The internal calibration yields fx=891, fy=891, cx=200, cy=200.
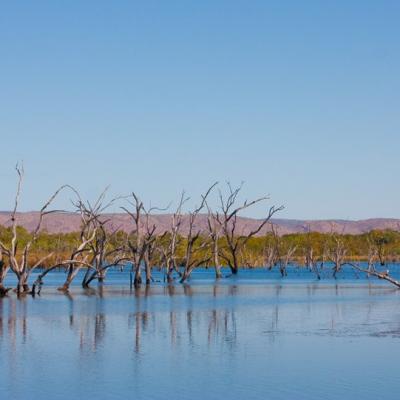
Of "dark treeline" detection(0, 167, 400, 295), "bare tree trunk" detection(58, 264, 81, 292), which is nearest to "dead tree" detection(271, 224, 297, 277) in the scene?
"dark treeline" detection(0, 167, 400, 295)

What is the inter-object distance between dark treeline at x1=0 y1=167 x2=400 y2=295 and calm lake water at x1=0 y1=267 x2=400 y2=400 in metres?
3.23

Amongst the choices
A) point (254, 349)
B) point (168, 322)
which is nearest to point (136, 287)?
point (168, 322)

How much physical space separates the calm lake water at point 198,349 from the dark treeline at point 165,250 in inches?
127

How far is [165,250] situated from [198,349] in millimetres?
38429

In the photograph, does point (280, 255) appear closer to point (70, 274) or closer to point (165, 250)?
point (165, 250)

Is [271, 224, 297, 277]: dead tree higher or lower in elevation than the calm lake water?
higher

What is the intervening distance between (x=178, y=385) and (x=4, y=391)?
10.9 ft

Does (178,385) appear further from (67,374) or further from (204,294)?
(204,294)

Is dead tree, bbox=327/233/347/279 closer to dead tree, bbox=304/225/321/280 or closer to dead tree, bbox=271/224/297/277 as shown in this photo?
dead tree, bbox=304/225/321/280

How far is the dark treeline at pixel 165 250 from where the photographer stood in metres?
40.7

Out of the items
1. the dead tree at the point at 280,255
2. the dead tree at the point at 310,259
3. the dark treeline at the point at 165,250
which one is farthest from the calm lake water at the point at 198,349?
the dead tree at the point at 280,255

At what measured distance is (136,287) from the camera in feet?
159

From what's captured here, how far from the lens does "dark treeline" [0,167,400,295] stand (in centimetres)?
4068

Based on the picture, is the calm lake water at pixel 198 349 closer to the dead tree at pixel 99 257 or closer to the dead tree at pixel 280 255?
the dead tree at pixel 99 257
